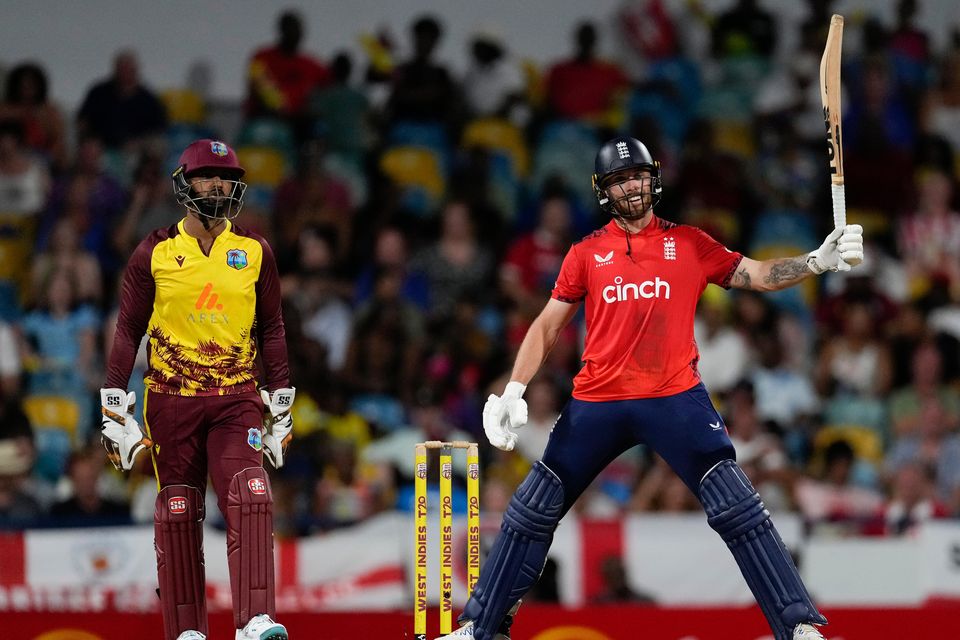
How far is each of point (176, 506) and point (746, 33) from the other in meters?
8.59

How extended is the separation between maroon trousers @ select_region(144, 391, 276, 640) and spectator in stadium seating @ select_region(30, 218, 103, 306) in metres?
5.00

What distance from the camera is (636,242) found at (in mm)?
6453

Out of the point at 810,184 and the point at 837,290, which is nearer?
the point at 837,290

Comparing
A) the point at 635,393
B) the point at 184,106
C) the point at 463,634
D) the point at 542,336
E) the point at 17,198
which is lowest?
the point at 463,634

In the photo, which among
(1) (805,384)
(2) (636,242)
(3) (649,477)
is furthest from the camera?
(1) (805,384)

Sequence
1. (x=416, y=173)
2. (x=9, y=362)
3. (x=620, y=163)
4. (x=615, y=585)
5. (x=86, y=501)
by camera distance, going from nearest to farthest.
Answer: (x=620, y=163), (x=615, y=585), (x=86, y=501), (x=9, y=362), (x=416, y=173)

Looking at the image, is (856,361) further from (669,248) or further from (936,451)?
(669,248)

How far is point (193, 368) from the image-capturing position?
6.56 meters

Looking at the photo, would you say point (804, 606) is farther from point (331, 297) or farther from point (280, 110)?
point (280, 110)

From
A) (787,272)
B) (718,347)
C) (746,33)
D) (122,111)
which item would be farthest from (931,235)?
(787,272)

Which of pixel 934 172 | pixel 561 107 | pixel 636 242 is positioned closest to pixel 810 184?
pixel 934 172

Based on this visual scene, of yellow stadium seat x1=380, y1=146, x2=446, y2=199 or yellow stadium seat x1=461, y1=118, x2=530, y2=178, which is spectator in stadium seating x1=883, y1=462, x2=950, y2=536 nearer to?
yellow stadium seat x1=461, y1=118, x2=530, y2=178

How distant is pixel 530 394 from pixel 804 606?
474 centimetres

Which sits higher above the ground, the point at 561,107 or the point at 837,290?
the point at 561,107
